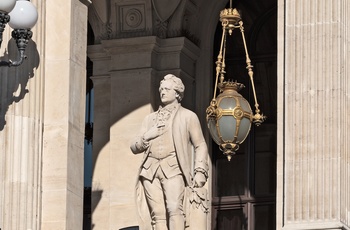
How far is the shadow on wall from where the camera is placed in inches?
1078

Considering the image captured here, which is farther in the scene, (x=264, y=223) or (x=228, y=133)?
(x=264, y=223)

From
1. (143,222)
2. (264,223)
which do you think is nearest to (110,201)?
(264,223)

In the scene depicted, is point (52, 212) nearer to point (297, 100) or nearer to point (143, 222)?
point (143, 222)

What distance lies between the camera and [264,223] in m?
32.8

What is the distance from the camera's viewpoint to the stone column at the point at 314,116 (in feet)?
89.7

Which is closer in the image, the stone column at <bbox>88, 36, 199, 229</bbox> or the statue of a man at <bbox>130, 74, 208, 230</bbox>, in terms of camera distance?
the statue of a man at <bbox>130, 74, 208, 230</bbox>

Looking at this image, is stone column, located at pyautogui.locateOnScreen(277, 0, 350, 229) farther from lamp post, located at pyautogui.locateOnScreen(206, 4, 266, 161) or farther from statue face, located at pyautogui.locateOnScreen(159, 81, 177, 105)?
lamp post, located at pyautogui.locateOnScreen(206, 4, 266, 161)

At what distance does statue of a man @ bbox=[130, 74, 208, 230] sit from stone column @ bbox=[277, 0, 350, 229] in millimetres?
1268

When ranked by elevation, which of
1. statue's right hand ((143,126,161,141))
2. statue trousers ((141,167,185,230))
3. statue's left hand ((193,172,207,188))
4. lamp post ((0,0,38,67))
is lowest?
statue trousers ((141,167,185,230))

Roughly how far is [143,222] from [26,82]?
2.60 m

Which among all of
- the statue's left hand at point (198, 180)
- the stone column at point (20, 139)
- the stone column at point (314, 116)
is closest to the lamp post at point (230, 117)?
the stone column at point (314, 116)

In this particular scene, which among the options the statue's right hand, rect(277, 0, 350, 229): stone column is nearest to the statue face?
the statue's right hand

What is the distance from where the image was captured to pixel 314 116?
90.8ft

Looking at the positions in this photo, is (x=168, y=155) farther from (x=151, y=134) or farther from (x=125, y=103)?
(x=125, y=103)
